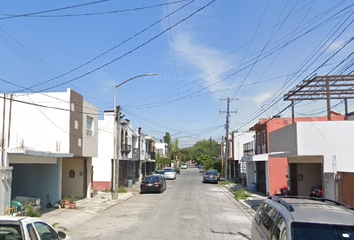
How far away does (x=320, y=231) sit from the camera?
513cm

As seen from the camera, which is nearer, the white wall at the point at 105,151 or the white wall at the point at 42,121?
the white wall at the point at 42,121

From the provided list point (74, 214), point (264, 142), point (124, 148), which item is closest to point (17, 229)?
point (74, 214)

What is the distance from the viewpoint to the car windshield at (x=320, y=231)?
198 inches

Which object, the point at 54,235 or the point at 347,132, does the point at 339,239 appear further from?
the point at 347,132

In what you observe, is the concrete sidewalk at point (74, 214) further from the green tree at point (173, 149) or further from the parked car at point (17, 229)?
the green tree at point (173, 149)

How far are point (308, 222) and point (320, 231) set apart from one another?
20cm

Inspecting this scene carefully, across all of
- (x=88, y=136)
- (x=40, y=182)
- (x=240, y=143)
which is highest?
(x=240, y=143)

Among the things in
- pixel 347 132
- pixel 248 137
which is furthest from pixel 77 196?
pixel 248 137

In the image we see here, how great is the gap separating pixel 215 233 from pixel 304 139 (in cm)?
693

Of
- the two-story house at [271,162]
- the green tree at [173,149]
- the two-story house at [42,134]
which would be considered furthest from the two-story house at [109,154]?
the green tree at [173,149]

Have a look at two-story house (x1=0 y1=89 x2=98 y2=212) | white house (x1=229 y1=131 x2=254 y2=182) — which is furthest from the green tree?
two-story house (x1=0 y1=89 x2=98 y2=212)

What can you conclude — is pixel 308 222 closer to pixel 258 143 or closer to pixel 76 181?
pixel 76 181

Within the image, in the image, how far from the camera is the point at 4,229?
548 centimetres

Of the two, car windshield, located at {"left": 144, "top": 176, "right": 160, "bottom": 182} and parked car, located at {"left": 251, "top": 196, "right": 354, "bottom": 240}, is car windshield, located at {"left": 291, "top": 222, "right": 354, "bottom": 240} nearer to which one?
parked car, located at {"left": 251, "top": 196, "right": 354, "bottom": 240}
